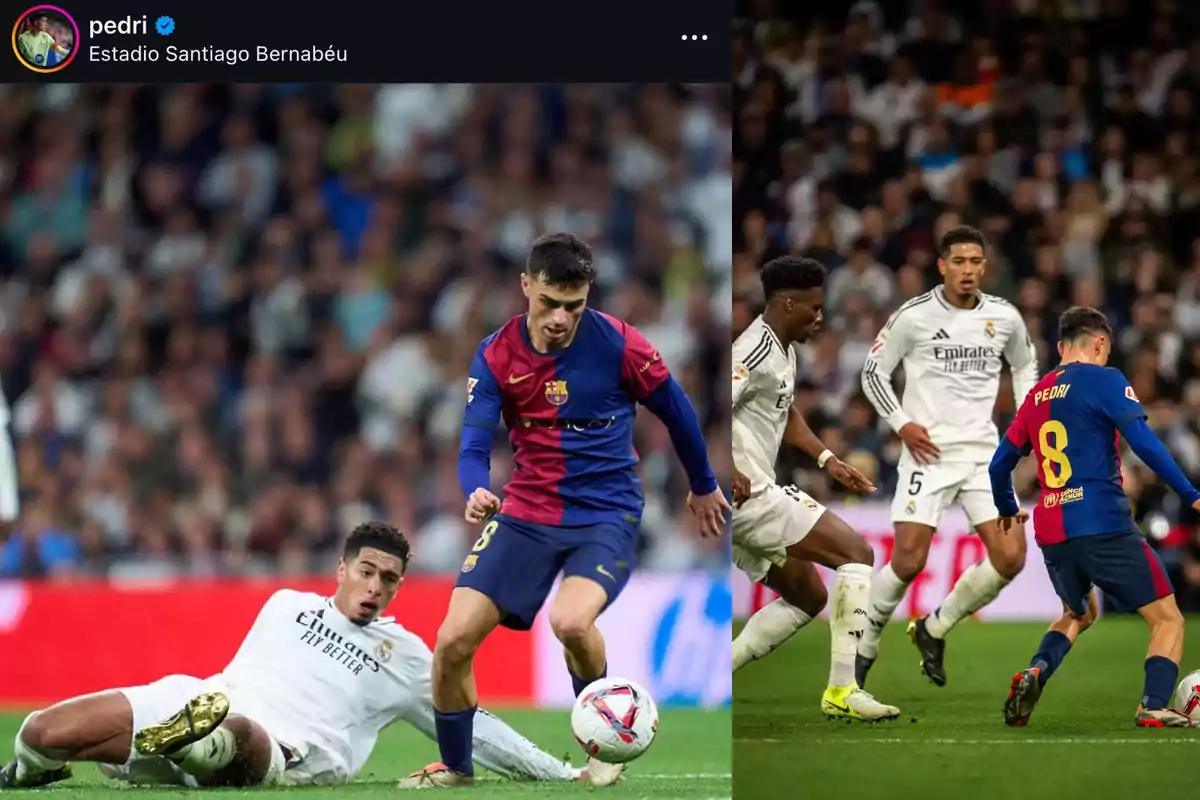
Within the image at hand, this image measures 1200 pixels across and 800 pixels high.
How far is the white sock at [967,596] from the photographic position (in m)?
4.92

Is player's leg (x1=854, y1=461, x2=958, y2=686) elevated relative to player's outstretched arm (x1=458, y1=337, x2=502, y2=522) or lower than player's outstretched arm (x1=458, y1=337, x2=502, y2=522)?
lower

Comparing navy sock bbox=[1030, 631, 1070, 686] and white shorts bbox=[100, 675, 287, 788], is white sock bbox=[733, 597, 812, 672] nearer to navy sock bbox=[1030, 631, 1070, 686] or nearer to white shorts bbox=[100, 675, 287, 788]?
navy sock bbox=[1030, 631, 1070, 686]

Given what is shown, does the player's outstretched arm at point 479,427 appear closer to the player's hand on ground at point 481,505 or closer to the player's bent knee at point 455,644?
the player's hand on ground at point 481,505

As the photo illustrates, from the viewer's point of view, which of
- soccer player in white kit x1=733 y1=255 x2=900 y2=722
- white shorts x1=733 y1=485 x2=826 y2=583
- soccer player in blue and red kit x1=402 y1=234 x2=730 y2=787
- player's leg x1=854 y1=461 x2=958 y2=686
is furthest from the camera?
player's leg x1=854 y1=461 x2=958 y2=686

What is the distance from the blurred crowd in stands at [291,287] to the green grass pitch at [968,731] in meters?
1.89

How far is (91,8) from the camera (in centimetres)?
342

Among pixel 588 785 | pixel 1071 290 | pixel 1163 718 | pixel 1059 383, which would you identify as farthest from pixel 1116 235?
pixel 588 785

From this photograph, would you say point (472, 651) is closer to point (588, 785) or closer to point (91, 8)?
point (588, 785)

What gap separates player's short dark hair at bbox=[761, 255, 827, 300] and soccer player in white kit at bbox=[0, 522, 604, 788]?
131 centimetres

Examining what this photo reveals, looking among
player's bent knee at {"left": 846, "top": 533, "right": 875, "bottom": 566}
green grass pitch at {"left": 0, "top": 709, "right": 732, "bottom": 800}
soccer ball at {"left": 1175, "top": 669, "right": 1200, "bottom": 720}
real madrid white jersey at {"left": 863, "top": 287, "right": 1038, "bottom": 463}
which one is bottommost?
green grass pitch at {"left": 0, "top": 709, "right": 732, "bottom": 800}

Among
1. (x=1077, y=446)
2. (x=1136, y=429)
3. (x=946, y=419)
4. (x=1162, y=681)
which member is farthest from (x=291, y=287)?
(x=1162, y=681)

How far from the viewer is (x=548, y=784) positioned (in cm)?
391

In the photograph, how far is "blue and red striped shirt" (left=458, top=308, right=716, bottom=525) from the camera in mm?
3936

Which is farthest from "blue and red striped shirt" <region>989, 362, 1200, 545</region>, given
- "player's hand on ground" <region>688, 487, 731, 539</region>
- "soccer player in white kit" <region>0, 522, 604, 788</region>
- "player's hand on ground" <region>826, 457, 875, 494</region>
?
"soccer player in white kit" <region>0, 522, 604, 788</region>
